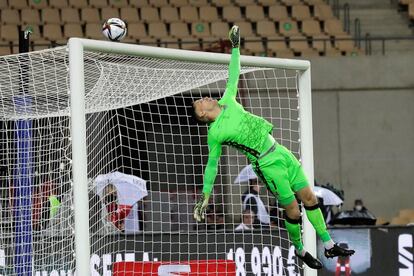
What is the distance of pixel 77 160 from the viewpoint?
10.2 m

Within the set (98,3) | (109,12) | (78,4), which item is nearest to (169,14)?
(109,12)

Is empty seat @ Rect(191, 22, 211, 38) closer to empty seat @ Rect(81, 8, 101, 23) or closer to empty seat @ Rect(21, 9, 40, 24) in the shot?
empty seat @ Rect(81, 8, 101, 23)

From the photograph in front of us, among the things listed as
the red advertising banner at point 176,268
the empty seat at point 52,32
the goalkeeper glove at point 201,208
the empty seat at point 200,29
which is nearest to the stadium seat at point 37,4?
the empty seat at point 52,32

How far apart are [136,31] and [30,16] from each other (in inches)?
74.2

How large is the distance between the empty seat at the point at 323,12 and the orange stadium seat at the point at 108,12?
3547 mm

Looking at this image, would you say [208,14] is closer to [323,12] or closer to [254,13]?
[254,13]

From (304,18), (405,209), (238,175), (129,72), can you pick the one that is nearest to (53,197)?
(129,72)

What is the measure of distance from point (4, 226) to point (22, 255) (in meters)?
0.50

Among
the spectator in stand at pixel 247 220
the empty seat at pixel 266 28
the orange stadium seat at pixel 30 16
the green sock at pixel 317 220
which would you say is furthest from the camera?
the empty seat at pixel 266 28

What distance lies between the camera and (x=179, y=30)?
22.0 metres

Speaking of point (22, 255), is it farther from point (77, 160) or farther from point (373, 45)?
point (373, 45)

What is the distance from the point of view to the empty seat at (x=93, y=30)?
2141 cm

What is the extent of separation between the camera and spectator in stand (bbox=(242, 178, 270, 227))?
1412 centimetres

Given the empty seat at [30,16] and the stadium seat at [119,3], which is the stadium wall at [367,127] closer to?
the stadium seat at [119,3]
